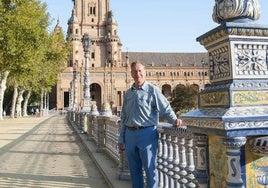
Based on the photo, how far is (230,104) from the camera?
311 centimetres

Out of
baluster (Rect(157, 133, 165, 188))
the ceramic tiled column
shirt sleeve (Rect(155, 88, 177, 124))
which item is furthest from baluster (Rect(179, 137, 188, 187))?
the ceramic tiled column

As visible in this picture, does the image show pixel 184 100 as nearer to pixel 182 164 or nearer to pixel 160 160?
pixel 160 160

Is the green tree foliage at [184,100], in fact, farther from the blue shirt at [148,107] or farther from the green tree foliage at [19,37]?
the blue shirt at [148,107]

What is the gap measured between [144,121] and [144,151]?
15.6 inches

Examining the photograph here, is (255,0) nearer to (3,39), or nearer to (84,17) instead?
(3,39)

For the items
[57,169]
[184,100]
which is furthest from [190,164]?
[184,100]

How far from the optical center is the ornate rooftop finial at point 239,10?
10.7 feet

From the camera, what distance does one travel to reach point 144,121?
15.5 feet

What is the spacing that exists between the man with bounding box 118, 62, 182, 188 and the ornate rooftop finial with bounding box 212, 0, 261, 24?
1.67 metres

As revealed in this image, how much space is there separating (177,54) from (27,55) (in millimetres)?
99991

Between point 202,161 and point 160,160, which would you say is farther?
point 160,160

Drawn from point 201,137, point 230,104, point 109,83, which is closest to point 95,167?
point 201,137

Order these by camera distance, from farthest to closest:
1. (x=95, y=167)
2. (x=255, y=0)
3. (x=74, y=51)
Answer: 1. (x=74, y=51)
2. (x=95, y=167)
3. (x=255, y=0)

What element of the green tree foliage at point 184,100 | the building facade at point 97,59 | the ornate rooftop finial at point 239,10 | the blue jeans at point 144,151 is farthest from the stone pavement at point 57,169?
the building facade at point 97,59
